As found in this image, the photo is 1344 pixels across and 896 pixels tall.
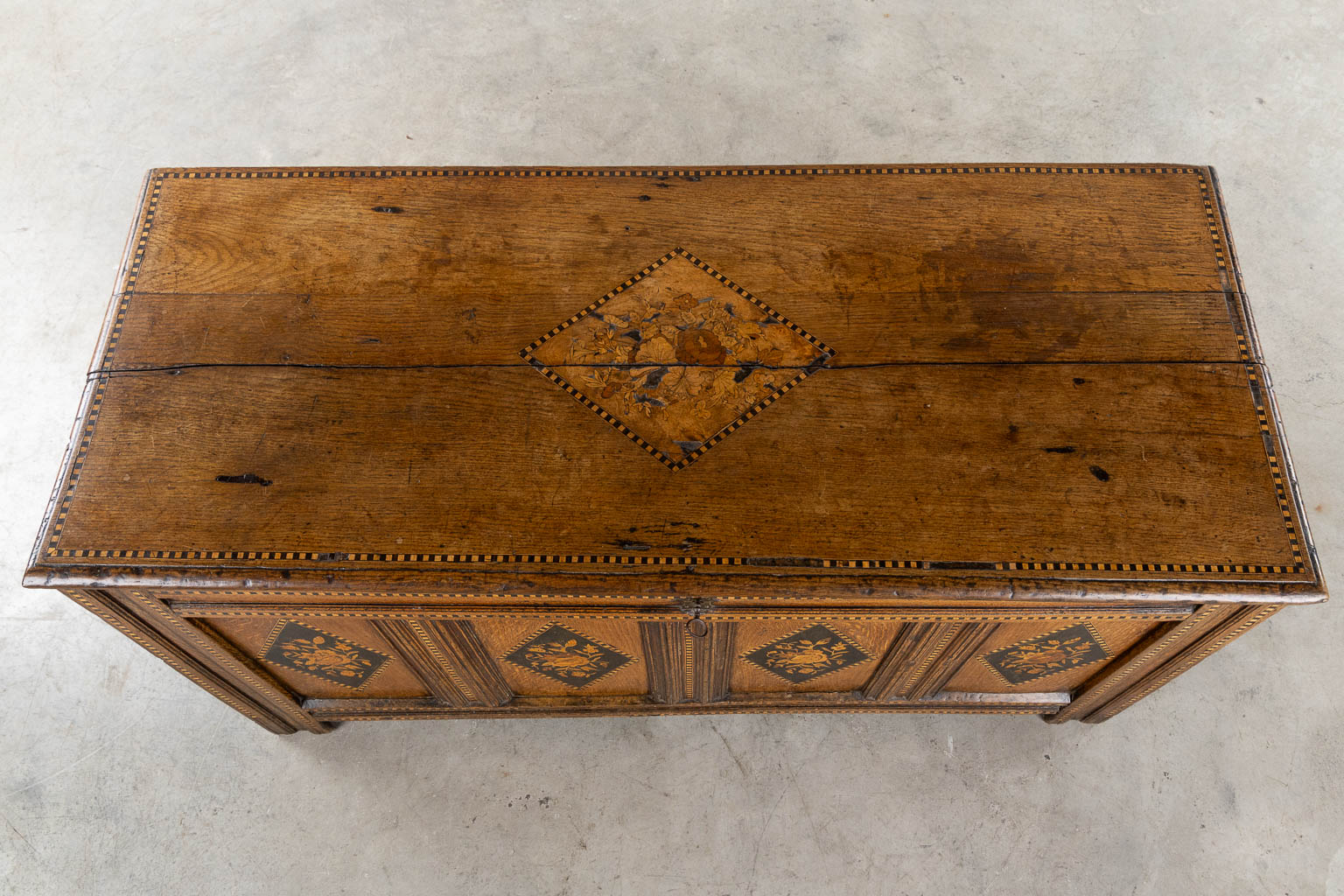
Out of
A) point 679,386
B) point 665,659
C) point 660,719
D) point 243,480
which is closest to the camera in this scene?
point 243,480

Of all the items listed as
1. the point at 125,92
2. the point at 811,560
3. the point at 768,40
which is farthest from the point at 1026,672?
the point at 125,92

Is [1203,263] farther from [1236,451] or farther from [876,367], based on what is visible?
[876,367]

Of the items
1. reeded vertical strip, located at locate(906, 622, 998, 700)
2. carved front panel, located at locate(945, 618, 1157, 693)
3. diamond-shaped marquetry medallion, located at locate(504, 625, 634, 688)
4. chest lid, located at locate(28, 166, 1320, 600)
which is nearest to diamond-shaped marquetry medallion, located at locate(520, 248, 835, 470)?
chest lid, located at locate(28, 166, 1320, 600)

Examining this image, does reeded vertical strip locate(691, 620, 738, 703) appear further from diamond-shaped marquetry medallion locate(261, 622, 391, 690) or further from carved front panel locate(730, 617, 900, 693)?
diamond-shaped marquetry medallion locate(261, 622, 391, 690)

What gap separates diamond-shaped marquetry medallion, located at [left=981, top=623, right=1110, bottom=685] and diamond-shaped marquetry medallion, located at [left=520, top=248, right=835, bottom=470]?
92 cm

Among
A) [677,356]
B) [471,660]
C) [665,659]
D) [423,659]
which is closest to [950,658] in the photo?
[665,659]

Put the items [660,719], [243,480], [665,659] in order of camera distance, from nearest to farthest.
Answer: [243,480] < [665,659] < [660,719]

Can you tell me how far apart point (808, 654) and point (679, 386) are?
801mm

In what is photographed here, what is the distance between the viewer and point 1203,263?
2336 mm

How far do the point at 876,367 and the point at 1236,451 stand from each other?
0.87m

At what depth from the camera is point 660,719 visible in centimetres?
280

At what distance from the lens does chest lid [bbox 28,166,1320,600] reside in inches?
77.0

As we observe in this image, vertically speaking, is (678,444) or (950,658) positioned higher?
(678,444)

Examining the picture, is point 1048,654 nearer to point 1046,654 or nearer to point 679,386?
point 1046,654
